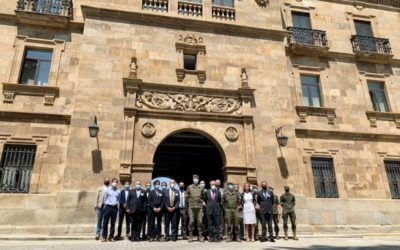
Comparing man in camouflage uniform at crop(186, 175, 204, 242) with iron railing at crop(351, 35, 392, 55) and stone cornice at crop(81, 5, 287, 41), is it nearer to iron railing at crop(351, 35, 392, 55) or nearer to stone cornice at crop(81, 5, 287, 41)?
stone cornice at crop(81, 5, 287, 41)

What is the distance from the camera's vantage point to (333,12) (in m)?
16.8

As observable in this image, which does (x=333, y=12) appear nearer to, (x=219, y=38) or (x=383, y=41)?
(x=383, y=41)

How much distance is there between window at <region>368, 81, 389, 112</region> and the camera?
15719 millimetres

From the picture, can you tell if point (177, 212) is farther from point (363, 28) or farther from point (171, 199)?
point (363, 28)

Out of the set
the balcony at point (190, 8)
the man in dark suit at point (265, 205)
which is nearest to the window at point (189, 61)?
the balcony at point (190, 8)

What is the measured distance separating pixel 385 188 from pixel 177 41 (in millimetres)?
11039

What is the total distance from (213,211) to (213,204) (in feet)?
0.66

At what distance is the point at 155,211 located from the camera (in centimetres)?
920

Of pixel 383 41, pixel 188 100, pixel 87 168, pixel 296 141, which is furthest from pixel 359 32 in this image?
pixel 87 168

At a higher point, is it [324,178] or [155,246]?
[324,178]

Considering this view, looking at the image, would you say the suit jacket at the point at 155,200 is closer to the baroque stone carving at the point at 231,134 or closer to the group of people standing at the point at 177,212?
the group of people standing at the point at 177,212

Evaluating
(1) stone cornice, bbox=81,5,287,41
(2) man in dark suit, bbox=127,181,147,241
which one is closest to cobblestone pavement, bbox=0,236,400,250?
(2) man in dark suit, bbox=127,181,147,241

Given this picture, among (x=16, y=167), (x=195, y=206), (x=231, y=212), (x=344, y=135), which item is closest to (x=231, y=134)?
(x=231, y=212)

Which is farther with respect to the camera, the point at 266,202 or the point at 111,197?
the point at 266,202
